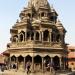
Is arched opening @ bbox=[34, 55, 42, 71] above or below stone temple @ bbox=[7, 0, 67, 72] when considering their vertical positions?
below

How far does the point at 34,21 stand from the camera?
39.7 meters

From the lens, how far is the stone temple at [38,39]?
36.7 m

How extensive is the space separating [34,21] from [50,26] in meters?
2.77

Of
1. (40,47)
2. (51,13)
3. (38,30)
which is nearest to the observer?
(40,47)

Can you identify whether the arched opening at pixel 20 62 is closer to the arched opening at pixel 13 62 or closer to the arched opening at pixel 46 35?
the arched opening at pixel 13 62

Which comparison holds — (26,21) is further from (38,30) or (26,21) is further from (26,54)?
(26,54)

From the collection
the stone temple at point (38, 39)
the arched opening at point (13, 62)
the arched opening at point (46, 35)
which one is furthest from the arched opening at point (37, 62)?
the arched opening at point (13, 62)

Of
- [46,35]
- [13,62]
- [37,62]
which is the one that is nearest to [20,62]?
[13,62]

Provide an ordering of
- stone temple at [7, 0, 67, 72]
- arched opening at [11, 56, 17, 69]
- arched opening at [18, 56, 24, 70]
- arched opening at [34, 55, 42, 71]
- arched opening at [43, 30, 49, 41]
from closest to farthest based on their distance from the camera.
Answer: stone temple at [7, 0, 67, 72]
arched opening at [34, 55, 42, 71]
arched opening at [18, 56, 24, 70]
arched opening at [43, 30, 49, 41]
arched opening at [11, 56, 17, 69]

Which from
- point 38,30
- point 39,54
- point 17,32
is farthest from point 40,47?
point 17,32

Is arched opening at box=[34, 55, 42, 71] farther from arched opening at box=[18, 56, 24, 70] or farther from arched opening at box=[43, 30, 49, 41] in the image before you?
arched opening at box=[43, 30, 49, 41]

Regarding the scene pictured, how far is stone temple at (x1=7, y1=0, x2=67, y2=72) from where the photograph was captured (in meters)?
36.7

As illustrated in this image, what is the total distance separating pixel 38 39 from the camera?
39.2 m

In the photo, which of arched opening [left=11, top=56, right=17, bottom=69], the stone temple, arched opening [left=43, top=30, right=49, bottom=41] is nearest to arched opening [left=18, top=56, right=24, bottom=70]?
the stone temple
